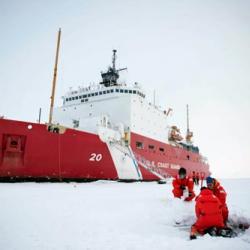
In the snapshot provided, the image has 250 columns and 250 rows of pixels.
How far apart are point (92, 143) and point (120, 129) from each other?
9.94ft

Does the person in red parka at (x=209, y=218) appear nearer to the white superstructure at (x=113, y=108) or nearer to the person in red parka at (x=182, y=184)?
the person in red parka at (x=182, y=184)

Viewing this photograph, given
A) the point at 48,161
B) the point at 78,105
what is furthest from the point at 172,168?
the point at 48,161

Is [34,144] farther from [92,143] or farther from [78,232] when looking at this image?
[78,232]

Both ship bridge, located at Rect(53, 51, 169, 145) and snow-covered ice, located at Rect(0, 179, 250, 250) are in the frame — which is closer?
snow-covered ice, located at Rect(0, 179, 250, 250)

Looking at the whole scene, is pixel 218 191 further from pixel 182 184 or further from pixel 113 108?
pixel 113 108

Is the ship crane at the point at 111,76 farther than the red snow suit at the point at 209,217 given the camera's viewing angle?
Yes

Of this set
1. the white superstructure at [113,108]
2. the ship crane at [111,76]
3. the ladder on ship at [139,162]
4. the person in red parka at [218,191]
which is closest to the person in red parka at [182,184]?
the person in red parka at [218,191]

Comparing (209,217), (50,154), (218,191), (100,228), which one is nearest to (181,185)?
(218,191)

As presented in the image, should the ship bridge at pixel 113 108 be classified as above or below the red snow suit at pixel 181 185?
above

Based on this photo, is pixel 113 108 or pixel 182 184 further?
pixel 113 108

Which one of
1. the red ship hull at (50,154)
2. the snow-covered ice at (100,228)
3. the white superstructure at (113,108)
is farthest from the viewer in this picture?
the white superstructure at (113,108)

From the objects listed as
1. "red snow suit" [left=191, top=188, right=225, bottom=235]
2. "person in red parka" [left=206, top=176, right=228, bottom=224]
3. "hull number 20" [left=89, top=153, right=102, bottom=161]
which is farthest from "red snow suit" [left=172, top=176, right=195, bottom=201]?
"hull number 20" [left=89, top=153, right=102, bottom=161]

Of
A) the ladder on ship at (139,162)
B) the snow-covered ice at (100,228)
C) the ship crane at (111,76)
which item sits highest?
the ship crane at (111,76)

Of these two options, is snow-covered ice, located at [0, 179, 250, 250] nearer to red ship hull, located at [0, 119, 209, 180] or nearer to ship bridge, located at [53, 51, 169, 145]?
red ship hull, located at [0, 119, 209, 180]
